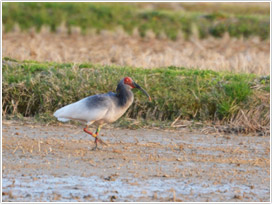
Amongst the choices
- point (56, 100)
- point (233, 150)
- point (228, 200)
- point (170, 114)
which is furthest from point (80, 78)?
point (228, 200)

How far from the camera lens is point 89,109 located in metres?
7.99

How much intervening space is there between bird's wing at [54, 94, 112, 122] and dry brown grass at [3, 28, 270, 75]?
497 cm

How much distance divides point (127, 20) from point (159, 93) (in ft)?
53.3

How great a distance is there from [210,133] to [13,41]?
11.3 meters

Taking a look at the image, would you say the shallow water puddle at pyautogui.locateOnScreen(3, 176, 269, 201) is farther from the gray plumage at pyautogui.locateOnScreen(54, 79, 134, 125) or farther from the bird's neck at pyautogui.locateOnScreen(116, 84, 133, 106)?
the bird's neck at pyautogui.locateOnScreen(116, 84, 133, 106)

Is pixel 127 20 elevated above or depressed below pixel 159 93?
below

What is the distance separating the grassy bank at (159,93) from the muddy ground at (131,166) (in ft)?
2.08

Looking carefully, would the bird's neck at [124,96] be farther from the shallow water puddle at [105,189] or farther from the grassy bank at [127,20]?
the grassy bank at [127,20]

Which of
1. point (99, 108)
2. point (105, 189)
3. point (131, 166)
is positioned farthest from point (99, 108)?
point (105, 189)

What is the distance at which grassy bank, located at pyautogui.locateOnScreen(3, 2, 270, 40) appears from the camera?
81.7 feet

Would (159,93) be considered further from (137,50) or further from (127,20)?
(127,20)

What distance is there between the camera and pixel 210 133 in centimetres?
968

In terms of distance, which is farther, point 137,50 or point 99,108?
point 137,50

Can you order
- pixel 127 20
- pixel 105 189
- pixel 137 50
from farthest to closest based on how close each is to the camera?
pixel 127 20 < pixel 137 50 < pixel 105 189
